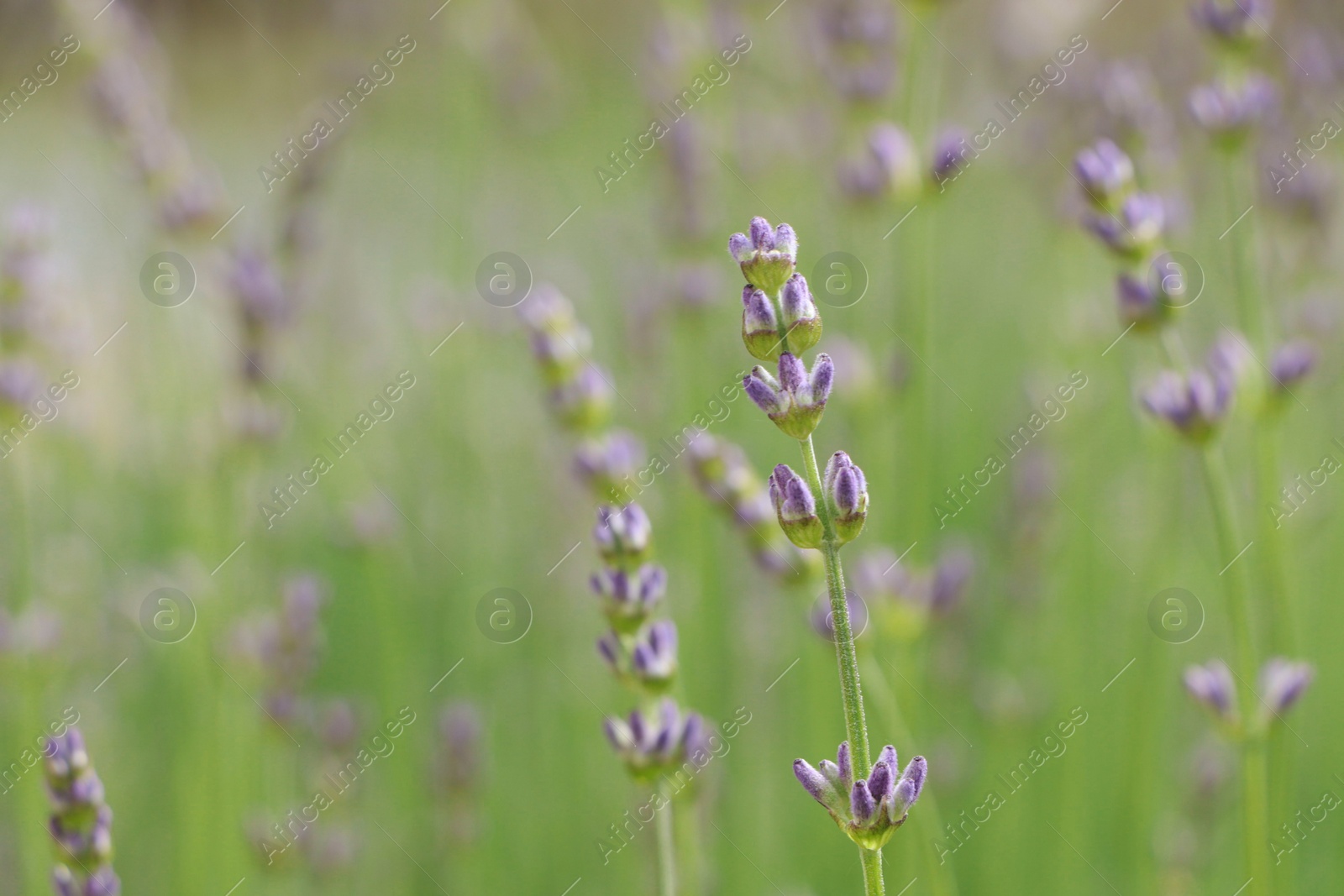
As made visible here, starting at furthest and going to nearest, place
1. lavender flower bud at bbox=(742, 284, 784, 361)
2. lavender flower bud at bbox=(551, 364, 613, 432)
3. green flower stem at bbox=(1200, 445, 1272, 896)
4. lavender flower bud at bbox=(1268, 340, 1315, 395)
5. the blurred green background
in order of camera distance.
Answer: the blurred green background → lavender flower bud at bbox=(1268, 340, 1315, 395) → lavender flower bud at bbox=(551, 364, 613, 432) → green flower stem at bbox=(1200, 445, 1272, 896) → lavender flower bud at bbox=(742, 284, 784, 361)

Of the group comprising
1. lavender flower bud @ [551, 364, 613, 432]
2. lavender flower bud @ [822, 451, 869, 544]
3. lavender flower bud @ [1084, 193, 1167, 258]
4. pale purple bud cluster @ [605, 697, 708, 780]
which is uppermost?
lavender flower bud @ [822, 451, 869, 544]

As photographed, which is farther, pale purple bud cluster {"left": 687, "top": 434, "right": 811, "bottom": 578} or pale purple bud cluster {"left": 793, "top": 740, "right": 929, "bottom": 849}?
pale purple bud cluster {"left": 687, "top": 434, "right": 811, "bottom": 578}

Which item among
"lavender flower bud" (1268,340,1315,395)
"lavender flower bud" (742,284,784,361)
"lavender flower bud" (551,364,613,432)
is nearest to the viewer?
"lavender flower bud" (742,284,784,361)

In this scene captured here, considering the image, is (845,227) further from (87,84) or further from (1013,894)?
(87,84)

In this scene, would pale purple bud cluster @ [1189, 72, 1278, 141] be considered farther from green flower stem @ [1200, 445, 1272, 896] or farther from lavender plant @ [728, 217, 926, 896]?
lavender plant @ [728, 217, 926, 896]

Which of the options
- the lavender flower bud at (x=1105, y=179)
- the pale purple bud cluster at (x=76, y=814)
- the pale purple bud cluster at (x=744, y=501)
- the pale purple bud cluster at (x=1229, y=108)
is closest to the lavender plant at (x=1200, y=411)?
the lavender flower bud at (x=1105, y=179)

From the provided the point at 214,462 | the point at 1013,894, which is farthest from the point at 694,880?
the point at 214,462

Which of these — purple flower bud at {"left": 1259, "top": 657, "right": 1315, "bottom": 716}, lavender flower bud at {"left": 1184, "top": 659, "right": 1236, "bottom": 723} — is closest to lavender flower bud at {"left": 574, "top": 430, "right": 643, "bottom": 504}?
lavender flower bud at {"left": 1184, "top": 659, "right": 1236, "bottom": 723}
